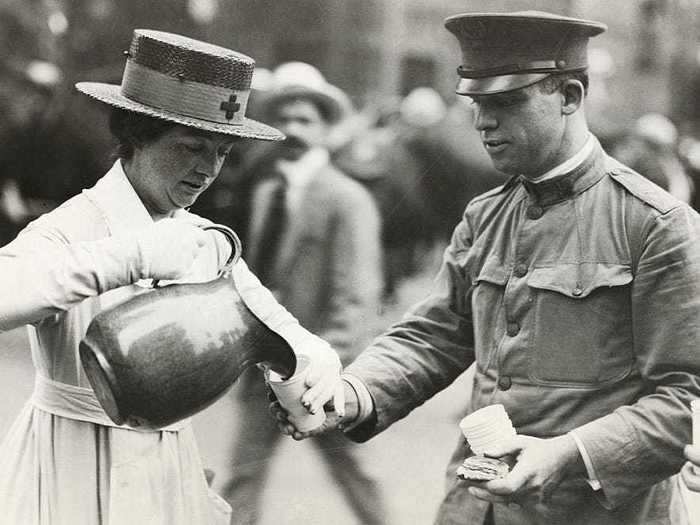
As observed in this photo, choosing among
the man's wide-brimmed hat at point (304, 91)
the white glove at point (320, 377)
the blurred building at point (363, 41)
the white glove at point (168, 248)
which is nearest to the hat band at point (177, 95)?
the white glove at point (168, 248)

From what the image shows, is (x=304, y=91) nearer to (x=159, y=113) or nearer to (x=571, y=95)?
(x=571, y=95)

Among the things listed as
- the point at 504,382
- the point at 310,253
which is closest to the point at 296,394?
the point at 504,382

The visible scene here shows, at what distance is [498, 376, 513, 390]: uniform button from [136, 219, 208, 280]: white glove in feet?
2.15

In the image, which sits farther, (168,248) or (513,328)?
(513,328)

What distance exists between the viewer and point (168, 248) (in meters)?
1.50

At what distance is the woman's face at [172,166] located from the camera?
166 cm

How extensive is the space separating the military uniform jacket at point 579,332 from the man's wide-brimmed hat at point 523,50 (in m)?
0.18

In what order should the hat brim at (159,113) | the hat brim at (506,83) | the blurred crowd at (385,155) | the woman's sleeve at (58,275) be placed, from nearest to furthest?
the woman's sleeve at (58,275) → the hat brim at (159,113) → the hat brim at (506,83) → the blurred crowd at (385,155)

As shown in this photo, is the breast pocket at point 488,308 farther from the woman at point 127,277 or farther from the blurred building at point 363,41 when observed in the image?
the blurred building at point 363,41

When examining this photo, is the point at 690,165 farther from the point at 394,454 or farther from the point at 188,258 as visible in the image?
the point at 188,258

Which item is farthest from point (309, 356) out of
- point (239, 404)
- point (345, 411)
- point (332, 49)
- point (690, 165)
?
point (690, 165)

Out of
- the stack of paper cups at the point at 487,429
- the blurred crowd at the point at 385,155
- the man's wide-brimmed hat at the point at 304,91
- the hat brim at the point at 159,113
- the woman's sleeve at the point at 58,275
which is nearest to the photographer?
the woman's sleeve at the point at 58,275

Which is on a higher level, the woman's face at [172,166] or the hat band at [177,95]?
the hat band at [177,95]

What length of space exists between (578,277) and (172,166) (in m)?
0.73
